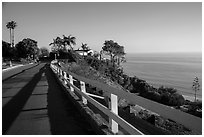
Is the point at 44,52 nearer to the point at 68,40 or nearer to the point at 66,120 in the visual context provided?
the point at 68,40

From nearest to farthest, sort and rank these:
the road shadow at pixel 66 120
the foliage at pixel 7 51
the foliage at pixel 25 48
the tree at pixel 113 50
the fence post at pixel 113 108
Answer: the fence post at pixel 113 108
the road shadow at pixel 66 120
the foliage at pixel 7 51
the foliage at pixel 25 48
the tree at pixel 113 50

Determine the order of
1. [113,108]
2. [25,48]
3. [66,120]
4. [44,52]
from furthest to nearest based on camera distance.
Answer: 1. [44,52]
2. [25,48]
3. [66,120]
4. [113,108]

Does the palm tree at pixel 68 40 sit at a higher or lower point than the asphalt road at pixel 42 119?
higher

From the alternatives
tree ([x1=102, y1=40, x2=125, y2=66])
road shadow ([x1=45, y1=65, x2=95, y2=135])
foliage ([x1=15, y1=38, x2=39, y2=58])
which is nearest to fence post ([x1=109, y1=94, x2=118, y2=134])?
road shadow ([x1=45, y1=65, x2=95, y2=135])

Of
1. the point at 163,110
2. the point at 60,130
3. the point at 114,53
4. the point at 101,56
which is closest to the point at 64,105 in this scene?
the point at 60,130

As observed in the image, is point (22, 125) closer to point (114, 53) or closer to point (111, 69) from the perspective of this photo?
point (111, 69)

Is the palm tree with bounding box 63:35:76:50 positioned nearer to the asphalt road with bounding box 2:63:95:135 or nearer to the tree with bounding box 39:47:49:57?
the tree with bounding box 39:47:49:57

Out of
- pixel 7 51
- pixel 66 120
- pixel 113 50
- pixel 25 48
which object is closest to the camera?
pixel 66 120

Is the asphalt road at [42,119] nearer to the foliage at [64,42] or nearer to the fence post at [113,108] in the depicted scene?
the fence post at [113,108]

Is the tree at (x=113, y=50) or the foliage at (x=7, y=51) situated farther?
the tree at (x=113, y=50)

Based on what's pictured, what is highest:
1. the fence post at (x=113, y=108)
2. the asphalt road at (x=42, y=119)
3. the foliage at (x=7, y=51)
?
the foliage at (x=7, y=51)

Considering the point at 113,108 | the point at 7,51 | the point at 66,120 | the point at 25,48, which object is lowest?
the point at 66,120

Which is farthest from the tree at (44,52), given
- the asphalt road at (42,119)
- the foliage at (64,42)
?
the asphalt road at (42,119)

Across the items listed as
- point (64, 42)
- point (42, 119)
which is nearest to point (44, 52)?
point (64, 42)
